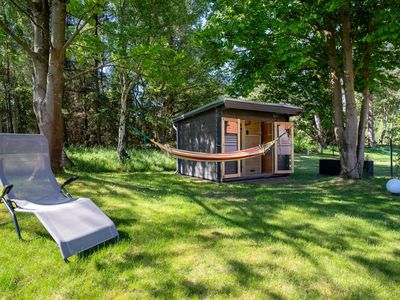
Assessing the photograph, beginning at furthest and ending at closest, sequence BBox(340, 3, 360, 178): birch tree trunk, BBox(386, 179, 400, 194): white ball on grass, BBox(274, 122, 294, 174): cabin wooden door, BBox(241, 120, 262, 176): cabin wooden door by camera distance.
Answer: BBox(241, 120, 262, 176): cabin wooden door, BBox(274, 122, 294, 174): cabin wooden door, BBox(340, 3, 360, 178): birch tree trunk, BBox(386, 179, 400, 194): white ball on grass

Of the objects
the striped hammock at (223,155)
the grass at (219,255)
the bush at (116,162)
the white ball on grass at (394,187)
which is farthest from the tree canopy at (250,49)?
the grass at (219,255)

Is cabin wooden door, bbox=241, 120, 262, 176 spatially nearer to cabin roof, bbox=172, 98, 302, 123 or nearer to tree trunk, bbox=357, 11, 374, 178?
cabin roof, bbox=172, 98, 302, 123

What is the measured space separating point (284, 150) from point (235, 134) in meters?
1.78

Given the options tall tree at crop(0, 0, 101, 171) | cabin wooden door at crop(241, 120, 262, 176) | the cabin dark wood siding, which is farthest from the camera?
cabin wooden door at crop(241, 120, 262, 176)

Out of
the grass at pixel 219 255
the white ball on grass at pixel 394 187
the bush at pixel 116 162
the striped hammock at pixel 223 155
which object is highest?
the striped hammock at pixel 223 155

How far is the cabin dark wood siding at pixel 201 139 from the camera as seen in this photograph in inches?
275

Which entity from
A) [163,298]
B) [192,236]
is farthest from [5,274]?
[192,236]

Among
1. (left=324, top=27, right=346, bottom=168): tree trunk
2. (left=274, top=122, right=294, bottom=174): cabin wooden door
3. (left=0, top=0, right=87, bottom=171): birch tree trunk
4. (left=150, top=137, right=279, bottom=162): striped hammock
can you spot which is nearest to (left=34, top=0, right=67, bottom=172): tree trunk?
(left=0, top=0, right=87, bottom=171): birch tree trunk

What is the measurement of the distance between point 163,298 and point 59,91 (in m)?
5.16

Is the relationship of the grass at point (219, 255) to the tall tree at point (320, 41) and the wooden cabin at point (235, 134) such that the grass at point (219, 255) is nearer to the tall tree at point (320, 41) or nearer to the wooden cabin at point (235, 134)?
the tall tree at point (320, 41)

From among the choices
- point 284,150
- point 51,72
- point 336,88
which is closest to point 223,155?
point 284,150

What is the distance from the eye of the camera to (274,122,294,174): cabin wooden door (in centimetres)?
782

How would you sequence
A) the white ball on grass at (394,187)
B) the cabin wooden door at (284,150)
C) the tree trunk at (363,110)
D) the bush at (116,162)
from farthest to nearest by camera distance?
1. the bush at (116,162)
2. the cabin wooden door at (284,150)
3. the tree trunk at (363,110)
4. the white ball on grass at (394,187)

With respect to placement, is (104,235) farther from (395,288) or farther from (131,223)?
(395,288)
